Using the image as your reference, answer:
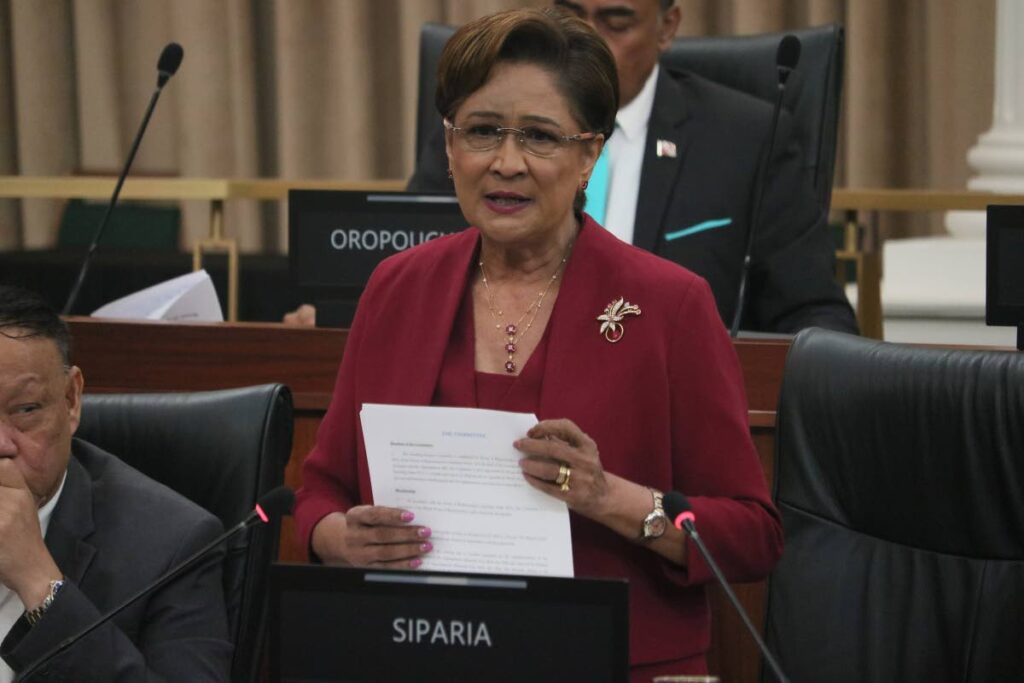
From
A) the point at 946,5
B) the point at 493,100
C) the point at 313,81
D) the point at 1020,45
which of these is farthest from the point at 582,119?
the point at 313,81

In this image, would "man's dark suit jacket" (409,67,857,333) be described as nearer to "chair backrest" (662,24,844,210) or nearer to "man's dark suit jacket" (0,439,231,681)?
"chair backrest" (662,24,844,210)

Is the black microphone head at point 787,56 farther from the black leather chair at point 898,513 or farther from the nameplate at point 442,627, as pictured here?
the nameplate at point 442,627

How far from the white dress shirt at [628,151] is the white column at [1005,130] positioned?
3.73 ft

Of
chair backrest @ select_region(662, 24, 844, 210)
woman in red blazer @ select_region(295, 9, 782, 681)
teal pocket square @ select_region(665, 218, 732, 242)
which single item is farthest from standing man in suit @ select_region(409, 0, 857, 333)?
woman in red blazer @ select_region(295, 9, 782, 681)

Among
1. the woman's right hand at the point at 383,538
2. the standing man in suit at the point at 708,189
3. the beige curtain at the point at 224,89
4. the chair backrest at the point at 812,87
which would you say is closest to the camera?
the woman's right hand at the point at 383,538

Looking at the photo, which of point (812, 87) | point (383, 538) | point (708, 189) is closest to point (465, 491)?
point (383, 538)

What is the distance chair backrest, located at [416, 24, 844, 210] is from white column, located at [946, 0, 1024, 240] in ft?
2.31

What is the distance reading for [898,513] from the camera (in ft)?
6.52

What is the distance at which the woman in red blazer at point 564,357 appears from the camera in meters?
1.84

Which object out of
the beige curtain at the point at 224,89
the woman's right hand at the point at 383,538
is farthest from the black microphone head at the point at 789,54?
the beige curtain at the point at 224,89

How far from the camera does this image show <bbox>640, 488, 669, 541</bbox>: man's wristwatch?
1.78 meters

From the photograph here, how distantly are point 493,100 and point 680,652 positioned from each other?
0.66 meters

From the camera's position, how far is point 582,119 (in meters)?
1.93

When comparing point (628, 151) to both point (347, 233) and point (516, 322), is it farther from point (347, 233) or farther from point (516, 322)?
point (516, 322)
